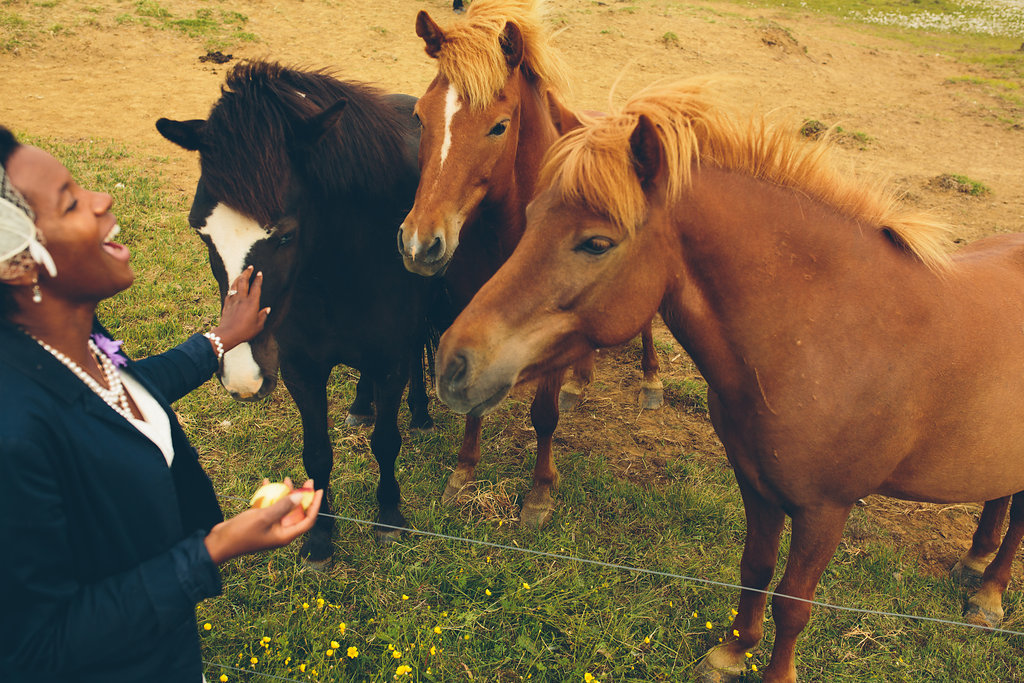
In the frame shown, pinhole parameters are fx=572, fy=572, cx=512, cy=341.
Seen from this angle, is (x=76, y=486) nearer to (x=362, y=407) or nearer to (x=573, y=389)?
(x=362, y=407)

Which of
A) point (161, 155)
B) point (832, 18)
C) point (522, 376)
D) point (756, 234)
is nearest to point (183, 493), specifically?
point (522, 376)

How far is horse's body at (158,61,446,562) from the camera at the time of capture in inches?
88.8

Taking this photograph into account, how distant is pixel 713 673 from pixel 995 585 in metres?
1.72

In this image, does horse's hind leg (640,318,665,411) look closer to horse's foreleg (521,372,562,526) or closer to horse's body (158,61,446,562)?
horse's foreleg (521,372,562,526)

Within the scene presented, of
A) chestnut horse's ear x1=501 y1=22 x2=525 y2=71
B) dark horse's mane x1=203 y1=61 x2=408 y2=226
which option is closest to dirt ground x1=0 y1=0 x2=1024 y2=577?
chestnut horse's ear x1=501 y1=22 x2=525 y2=71

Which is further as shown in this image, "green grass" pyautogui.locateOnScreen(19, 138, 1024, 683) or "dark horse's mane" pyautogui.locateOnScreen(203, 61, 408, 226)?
"green grass" pyautogui.locateOnScreen(19, 138, 1024, 683)

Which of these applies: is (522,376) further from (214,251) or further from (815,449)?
(214,251)

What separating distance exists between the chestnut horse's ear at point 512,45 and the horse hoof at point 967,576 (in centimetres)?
384

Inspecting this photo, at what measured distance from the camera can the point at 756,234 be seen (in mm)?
1944

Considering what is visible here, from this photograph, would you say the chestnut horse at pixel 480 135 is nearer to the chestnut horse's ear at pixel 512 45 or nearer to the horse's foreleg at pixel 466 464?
the chestnut horse's ear at pixel 512 45

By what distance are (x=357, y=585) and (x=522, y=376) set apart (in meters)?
1.84

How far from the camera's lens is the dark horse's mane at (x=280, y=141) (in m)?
2.24

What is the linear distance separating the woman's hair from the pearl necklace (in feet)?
0.30

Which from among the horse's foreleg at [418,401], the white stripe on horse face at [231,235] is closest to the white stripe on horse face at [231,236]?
the white stripe on horse face at [231,235]
